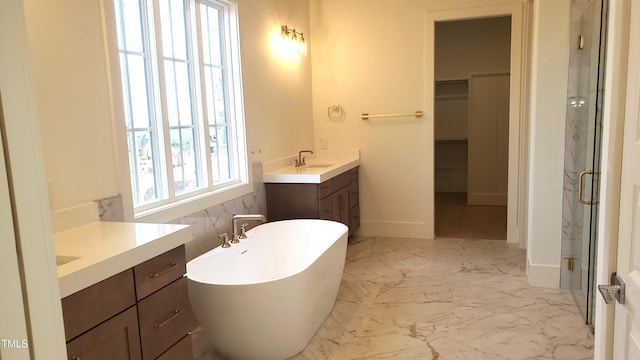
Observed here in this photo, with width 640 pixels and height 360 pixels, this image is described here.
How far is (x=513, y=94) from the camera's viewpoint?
15.0 feet

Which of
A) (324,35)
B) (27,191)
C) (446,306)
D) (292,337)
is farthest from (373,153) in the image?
(27,191)

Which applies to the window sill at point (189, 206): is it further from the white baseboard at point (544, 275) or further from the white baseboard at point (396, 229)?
the white baseboard at point (544, 275)

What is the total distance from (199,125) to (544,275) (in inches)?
111

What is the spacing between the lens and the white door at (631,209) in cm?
116

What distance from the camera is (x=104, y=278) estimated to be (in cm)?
156

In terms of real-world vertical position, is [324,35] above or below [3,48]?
above

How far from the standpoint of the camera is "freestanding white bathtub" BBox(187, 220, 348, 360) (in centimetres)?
233

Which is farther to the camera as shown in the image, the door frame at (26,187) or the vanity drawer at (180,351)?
the vanity drawer at (180,351)

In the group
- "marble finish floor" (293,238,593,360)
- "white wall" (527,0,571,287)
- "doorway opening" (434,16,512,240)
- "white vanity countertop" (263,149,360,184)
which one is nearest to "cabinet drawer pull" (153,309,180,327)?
"marble finish floor" (293,238,593,360)

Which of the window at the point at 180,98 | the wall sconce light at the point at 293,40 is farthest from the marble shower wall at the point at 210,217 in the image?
the wall sconce light at the point at 293,40

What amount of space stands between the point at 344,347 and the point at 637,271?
190 cm

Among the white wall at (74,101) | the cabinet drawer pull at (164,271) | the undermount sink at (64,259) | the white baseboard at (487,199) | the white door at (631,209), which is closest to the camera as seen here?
the white door at (631,209)

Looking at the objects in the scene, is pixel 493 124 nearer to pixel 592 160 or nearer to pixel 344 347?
pixel 592 160

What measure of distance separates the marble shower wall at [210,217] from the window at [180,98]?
13cm
